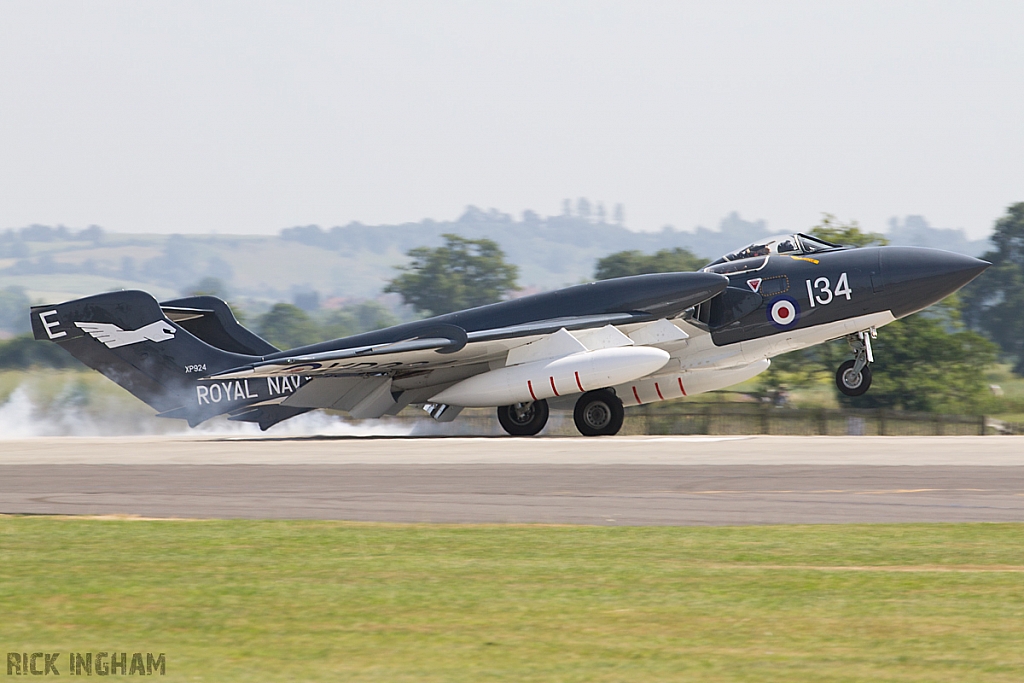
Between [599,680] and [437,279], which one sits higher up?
[437,279]

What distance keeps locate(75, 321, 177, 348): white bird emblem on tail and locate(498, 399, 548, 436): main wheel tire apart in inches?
302

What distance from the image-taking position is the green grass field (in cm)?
573

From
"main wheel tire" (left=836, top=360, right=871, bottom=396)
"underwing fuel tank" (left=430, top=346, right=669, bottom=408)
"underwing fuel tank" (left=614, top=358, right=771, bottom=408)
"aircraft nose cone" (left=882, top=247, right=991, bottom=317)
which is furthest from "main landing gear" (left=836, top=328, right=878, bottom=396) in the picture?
"underwing fuel tank" (left=430, top=346, right=669, bottom=408)

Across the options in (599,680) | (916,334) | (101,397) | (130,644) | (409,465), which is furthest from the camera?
(916,334)

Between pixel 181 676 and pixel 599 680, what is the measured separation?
6.18 ft

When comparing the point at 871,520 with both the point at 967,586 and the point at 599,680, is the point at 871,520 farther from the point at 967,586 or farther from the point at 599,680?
the point at 599,680

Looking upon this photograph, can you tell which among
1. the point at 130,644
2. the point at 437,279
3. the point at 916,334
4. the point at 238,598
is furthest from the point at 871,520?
the point at 437,279

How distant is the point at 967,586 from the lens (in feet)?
24.4

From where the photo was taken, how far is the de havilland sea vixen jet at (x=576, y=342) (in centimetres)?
2367

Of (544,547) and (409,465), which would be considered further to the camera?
(409,465)

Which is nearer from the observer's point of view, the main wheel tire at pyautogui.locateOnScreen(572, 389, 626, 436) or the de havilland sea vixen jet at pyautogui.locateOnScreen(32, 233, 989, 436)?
the de havilland sea vixen jet at pyautogui.locateOnScreen(32, 233, 989, 436)

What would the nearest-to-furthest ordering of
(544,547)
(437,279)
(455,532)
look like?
1. (544,547)
2. (455,532)
3. (437,279)

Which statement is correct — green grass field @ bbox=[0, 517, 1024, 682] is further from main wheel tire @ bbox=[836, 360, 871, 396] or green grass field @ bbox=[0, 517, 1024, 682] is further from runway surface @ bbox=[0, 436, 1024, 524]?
main wheel tire @ bbox=[836, 360, 871, 396]

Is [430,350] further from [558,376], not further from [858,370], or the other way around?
[858,370]
